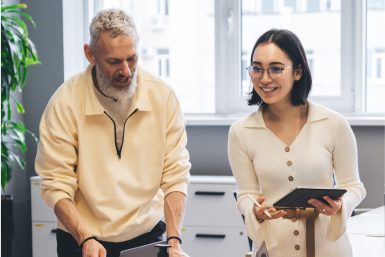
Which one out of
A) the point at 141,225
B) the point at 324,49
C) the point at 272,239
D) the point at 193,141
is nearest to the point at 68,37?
the point at 193,141

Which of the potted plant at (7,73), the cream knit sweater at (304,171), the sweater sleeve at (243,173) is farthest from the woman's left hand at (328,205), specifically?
the potted plant at (7,73)

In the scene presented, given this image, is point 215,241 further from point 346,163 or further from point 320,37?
point 320,37

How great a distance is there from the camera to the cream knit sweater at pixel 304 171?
5.14 ft

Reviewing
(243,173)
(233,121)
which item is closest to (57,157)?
(243,173)

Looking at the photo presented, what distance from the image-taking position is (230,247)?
281cm

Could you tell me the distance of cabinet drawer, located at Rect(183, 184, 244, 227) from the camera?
9.22 feet

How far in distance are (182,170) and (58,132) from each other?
0.49 metres

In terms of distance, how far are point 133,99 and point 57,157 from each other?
353 millimetres

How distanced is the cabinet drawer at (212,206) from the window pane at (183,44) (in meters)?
1.02

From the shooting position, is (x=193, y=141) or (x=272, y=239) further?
(x=193, y=141)

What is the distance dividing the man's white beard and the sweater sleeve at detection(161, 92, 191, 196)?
0.56 feet

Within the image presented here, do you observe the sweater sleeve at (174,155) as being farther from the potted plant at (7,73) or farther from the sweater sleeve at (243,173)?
the potted plant at (7,73)

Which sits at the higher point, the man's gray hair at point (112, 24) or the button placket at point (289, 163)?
the man's gray hair at point (112, 24)

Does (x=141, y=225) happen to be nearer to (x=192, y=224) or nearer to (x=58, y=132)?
(x=58, y=132)
